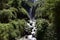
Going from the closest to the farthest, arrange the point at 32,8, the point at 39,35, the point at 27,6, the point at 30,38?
1. the point at 39,35
2. the point at 30,38
3. the point at 27,6
4. the point at 32,8

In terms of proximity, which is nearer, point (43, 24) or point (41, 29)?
point (41, 29)

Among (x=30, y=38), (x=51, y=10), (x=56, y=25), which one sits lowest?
(x=30, y=38)

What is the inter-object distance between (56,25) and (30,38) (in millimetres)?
5968

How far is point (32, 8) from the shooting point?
26844mm

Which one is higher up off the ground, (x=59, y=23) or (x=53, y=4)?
(x=53, y=4)

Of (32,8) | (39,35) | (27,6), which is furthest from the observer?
(32,8)

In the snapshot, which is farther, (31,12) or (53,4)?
(31,12)

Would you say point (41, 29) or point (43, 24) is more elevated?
point (43, 24)

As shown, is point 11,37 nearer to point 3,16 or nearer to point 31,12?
point 3,16

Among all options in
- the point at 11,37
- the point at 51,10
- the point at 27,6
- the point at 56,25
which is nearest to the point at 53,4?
the point at 51,10

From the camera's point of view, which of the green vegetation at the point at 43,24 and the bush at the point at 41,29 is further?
the bush at the point at 41,29

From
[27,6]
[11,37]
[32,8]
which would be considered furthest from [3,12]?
[32,8]

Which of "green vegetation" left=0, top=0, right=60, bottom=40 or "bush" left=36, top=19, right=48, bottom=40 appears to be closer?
"green vegetation" left=0, top=0, right=60, bottom=40

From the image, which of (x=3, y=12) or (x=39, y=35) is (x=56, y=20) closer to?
(x=39, y=35)
